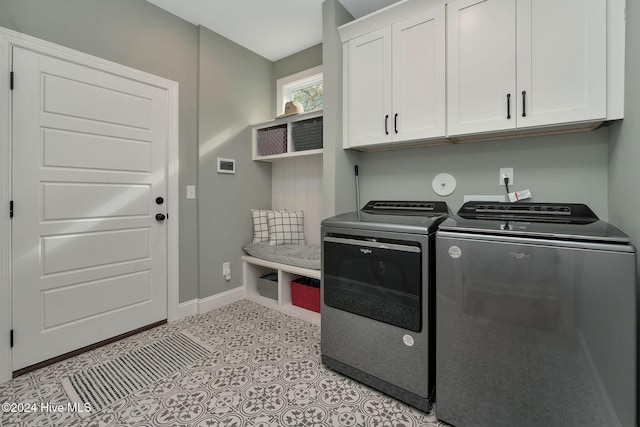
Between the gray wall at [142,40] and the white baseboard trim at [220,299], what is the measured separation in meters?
0.12

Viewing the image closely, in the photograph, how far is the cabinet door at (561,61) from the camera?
1.41 metres

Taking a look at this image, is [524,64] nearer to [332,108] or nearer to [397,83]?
[397,83]

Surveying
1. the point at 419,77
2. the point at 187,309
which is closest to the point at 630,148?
the point at 419,77

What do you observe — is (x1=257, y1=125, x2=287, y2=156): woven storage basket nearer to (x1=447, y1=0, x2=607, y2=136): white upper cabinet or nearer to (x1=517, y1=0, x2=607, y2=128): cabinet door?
(x1=447, y1=0, x2=607, y2=136): white upper cabinet

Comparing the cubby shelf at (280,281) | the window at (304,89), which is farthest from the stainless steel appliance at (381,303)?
the window at (304,89)

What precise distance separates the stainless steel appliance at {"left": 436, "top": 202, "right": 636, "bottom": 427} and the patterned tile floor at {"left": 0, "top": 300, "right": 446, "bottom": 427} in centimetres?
38

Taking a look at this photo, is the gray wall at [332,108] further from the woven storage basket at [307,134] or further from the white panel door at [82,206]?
the white panel door at [82,206]

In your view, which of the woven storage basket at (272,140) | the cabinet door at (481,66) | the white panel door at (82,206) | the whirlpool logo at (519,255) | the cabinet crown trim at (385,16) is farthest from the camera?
the woven storage basket at (272,140)

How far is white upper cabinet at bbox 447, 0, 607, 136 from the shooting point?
4.66 ft

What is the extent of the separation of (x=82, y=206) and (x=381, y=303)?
2100mm

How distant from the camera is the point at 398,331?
1505mm

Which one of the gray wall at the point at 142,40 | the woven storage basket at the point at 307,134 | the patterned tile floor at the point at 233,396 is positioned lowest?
the patterned tile floor at the point at 233,396

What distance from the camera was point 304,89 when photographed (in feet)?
10.3

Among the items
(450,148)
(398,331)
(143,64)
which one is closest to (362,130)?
(450,148)
